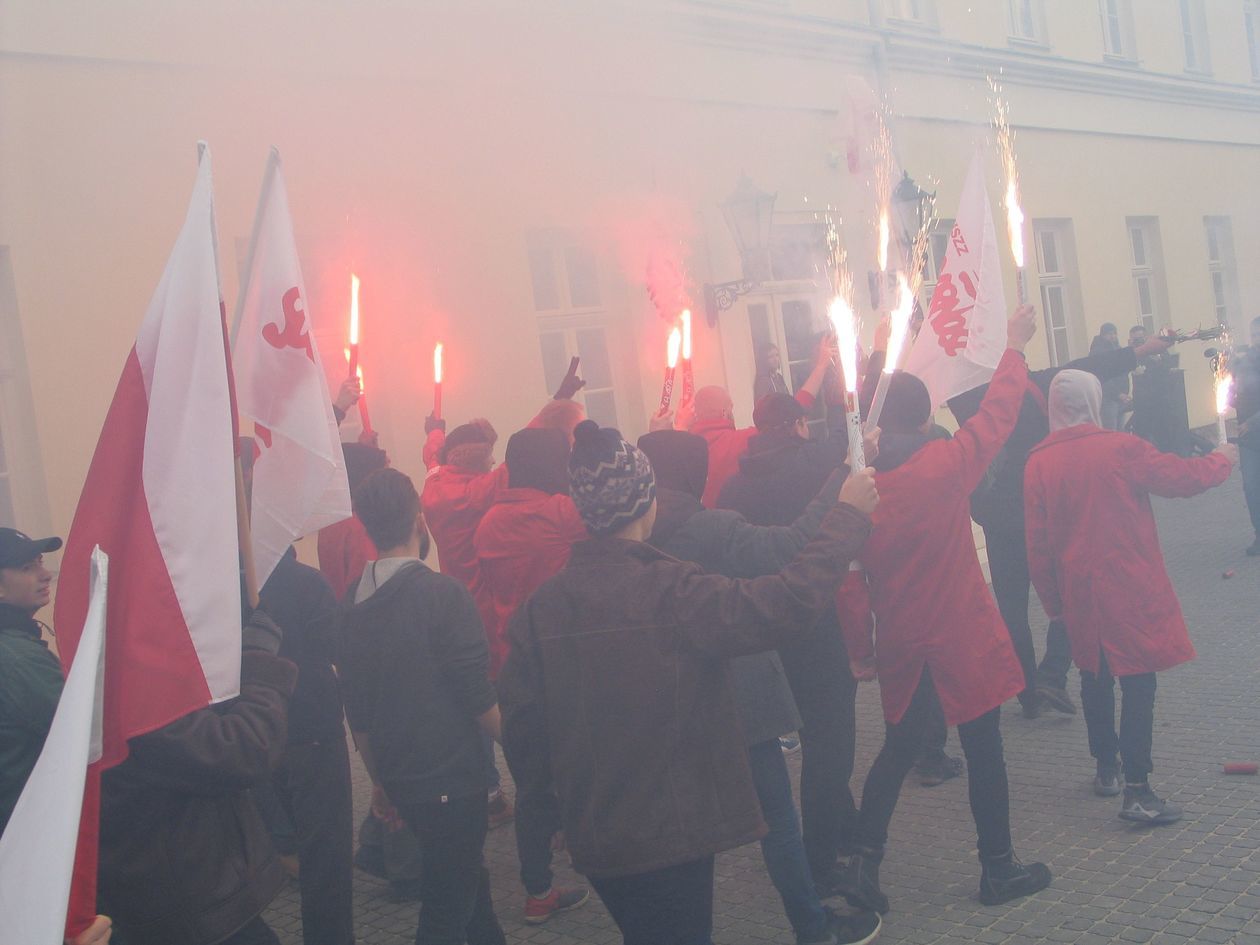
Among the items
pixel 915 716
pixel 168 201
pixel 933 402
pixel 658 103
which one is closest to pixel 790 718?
pixel 915 716

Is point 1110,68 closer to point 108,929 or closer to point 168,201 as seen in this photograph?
point 168,201

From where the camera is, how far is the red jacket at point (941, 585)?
3.68m

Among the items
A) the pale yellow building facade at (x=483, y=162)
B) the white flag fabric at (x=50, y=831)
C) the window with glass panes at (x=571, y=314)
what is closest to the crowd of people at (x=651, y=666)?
the white flag fabric at (x=50, y=831)

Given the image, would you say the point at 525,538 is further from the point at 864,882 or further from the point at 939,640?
the point at 864,882

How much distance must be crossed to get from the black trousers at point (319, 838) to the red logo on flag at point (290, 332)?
3.76 ft

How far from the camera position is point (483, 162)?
26.2 feet

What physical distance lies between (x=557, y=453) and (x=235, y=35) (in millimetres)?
4003

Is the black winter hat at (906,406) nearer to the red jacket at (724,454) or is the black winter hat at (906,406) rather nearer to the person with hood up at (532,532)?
the red jacket at (724,454)

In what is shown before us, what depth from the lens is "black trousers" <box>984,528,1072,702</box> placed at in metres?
Result: 5.54

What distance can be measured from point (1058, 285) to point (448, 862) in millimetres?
12307

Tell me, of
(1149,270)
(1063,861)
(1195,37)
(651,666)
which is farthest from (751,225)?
Answer: (1195,37)

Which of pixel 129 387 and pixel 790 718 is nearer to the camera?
pixel 129 387

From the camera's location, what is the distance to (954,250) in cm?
400

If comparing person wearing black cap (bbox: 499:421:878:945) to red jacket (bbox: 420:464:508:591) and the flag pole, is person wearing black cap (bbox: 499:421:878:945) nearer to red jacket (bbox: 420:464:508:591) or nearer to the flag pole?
the flag pole
